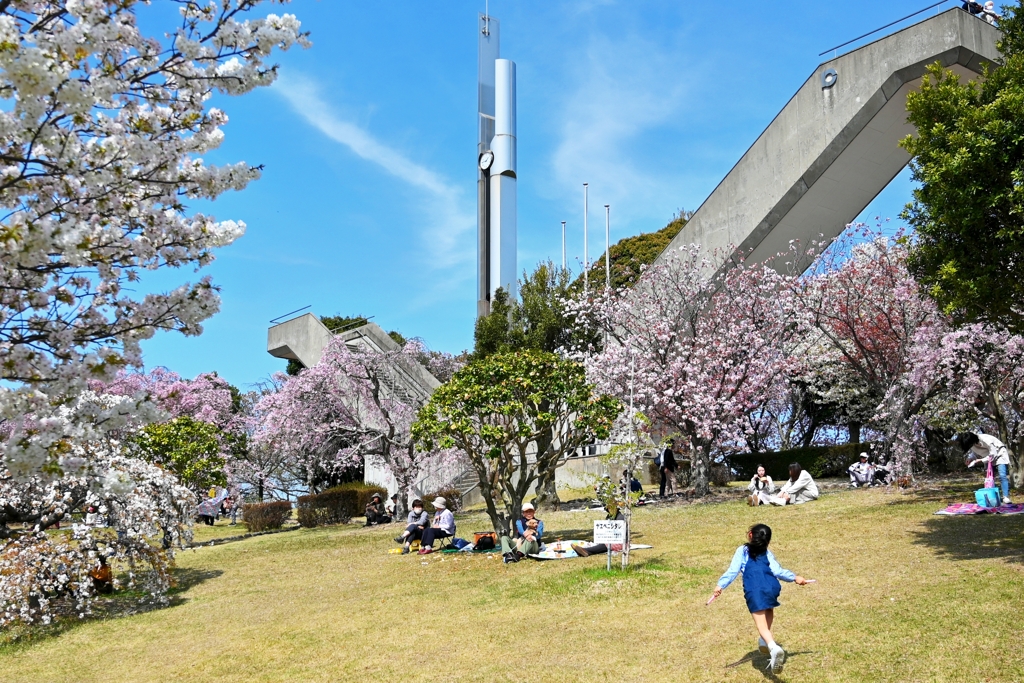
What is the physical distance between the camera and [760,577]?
6938 millimetres

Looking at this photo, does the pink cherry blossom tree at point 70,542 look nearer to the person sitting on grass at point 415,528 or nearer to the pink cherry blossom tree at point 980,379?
the person sitting on grass at point 415,528

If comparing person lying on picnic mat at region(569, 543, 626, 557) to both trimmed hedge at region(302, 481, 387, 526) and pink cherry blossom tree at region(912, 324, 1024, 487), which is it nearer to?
pink cherry blossom tree at region(912, 324, 1024, 487)

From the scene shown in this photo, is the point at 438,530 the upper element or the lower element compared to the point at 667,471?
lower

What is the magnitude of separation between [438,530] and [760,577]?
30.5 feet

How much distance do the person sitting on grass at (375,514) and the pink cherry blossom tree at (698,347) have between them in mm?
6945

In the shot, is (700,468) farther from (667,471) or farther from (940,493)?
(940,493)

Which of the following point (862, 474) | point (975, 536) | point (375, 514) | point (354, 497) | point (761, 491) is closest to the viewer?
point (975, 536)

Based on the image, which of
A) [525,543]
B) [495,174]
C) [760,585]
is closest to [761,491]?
[525,543]

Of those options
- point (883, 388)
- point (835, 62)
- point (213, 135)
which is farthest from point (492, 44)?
point (213, 135)

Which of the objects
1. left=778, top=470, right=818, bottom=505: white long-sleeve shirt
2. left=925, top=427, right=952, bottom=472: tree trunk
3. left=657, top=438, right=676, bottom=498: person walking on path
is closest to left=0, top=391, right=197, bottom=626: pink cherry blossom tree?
left=778, top=470, right=818, bottom=505: white long-sleeve shirt

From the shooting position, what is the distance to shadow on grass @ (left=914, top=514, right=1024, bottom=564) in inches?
410

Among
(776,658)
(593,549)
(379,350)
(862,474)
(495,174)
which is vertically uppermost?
(495,174)

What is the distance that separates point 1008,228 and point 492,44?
32.6 meters

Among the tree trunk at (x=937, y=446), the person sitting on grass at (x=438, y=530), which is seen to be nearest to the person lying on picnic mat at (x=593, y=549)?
the person sitting on grass at (x=438, y=530)
